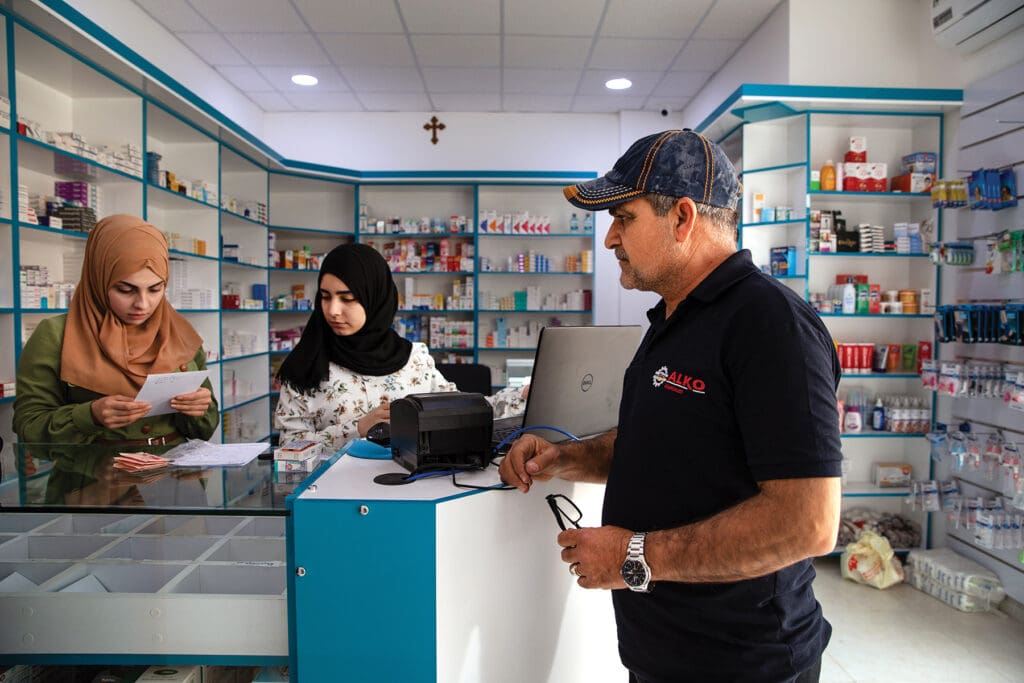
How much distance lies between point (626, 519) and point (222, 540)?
3.62 ft

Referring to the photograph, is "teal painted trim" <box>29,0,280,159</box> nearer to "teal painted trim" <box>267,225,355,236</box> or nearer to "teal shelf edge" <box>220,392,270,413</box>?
"teal painted trim" <box>267,225,355,236</box>

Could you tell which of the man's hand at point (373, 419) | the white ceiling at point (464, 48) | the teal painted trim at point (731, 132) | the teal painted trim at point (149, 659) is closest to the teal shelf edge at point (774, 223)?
the teal painted trim at point (731, 132)

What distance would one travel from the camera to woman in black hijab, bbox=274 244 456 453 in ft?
7.43

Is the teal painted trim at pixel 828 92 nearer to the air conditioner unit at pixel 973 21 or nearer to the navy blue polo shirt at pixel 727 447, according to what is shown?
the air conditioner unit at pixel 973 21

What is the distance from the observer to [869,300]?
403cm

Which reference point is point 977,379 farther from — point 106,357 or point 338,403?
point 106,357

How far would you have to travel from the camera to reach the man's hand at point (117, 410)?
1.90 meters

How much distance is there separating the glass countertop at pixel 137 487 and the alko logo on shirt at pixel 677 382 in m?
0.75

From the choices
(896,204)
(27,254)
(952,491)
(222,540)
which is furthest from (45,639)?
(896,204)

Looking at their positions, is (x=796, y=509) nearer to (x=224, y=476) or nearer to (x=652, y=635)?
(x=652, y=635)

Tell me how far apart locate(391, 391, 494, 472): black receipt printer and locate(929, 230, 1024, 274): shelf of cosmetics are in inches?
118

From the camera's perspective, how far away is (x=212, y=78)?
566 cm

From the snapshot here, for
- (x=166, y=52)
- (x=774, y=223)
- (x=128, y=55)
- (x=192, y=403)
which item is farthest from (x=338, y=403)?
(x=166, y=52)

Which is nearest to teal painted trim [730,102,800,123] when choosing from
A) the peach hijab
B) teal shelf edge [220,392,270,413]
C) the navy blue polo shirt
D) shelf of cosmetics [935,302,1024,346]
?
shelf of cosmetics [935,302,1024,346]
